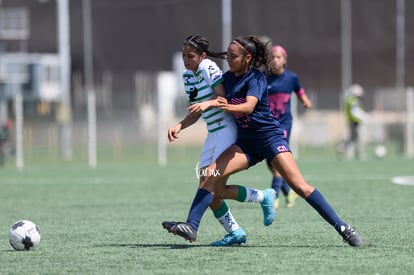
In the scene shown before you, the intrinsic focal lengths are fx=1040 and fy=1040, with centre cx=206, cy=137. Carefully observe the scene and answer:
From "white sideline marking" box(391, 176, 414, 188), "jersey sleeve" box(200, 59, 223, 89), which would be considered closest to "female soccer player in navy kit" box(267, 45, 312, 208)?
"jersey sleeve" box(200, 59, 223, 89)

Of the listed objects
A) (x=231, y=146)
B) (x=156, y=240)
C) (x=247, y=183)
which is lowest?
(x=247, y=183)

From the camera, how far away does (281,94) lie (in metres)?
14.3

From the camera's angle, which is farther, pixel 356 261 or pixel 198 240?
pixel 198 240

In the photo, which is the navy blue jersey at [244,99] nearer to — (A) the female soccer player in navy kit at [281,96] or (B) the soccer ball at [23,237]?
(B) the soccer ball at [23,237]

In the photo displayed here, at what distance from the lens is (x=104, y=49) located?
5756 cm

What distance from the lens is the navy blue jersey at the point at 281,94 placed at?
14.3m

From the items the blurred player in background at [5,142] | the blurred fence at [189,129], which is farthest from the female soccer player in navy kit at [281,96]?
the blurred player in background at [5,142]

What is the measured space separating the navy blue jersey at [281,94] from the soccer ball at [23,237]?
5400mm

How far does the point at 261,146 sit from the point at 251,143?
0.11 meters

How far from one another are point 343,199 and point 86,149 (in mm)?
24662

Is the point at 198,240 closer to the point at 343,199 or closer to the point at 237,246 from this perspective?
the point at 237,246

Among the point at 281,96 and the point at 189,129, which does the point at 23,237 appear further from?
the point at 189,129

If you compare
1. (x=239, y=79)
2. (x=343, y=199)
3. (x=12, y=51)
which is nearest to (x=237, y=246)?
(x=239, y=79)

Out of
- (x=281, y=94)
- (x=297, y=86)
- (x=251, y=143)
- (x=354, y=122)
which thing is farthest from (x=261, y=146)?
(x=354, y=122)
